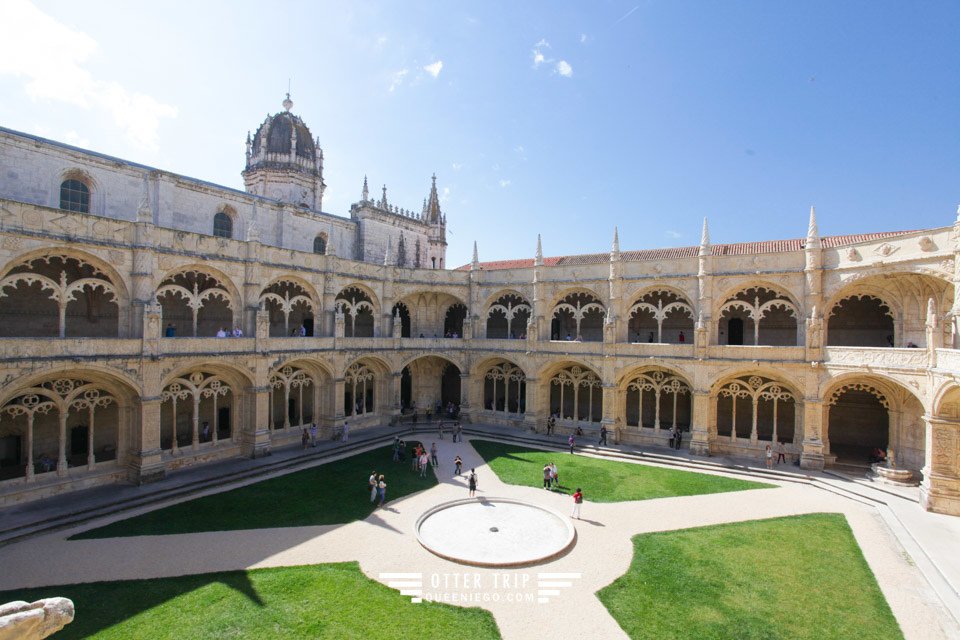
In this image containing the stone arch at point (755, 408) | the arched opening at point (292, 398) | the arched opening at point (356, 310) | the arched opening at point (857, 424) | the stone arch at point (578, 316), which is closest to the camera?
the stone arch at point (755, 408)

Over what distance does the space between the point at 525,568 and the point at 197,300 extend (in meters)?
18.1

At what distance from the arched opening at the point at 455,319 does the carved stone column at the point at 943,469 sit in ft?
86.2

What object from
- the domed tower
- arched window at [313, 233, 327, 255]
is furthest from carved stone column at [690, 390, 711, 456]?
the domed tower

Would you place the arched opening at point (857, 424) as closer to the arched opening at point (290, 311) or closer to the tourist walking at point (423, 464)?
the tourist walking at point (423, 464)

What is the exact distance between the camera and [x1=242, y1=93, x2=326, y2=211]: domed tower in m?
36.7

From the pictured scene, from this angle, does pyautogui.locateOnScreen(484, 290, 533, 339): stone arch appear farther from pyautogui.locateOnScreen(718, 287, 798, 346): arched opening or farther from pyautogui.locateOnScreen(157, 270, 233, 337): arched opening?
pyautogui.locateOnScreen(157, 270, 233, 337): arched opening

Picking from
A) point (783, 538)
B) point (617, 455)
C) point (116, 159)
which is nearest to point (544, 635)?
point (783, 538)

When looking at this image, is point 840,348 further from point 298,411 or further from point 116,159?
point 116,159

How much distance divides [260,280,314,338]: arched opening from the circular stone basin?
47.7 feet

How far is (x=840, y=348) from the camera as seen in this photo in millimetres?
22141

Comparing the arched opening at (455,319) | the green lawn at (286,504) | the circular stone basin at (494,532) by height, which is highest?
the arched opening at (455,319)

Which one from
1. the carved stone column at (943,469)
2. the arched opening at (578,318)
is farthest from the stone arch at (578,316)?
the carved stone column at (943,469)

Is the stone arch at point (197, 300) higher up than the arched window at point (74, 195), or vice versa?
the arched window at point (74, 195)

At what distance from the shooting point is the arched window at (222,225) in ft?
90.8
